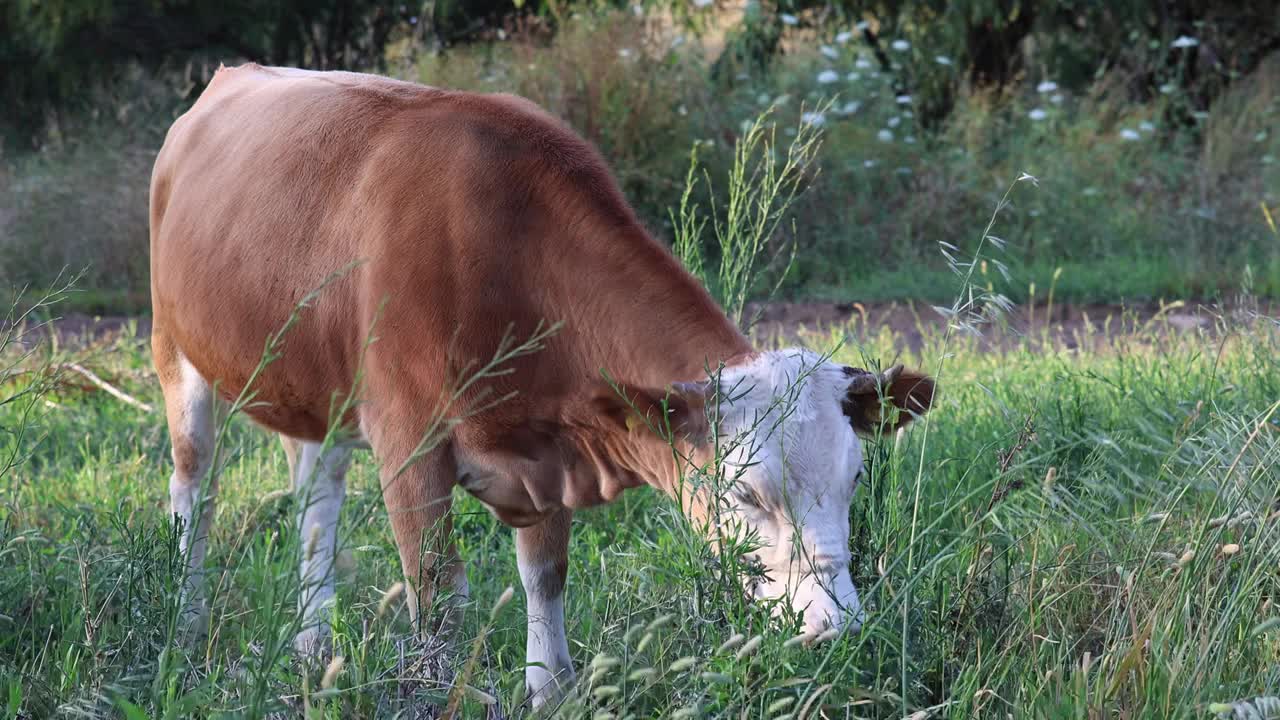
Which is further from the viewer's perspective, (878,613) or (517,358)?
(517,358)

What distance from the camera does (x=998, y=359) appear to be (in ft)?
17.8

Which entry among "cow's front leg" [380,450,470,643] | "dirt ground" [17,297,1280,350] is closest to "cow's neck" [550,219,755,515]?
"cow's front leg" [380,450,470,643]

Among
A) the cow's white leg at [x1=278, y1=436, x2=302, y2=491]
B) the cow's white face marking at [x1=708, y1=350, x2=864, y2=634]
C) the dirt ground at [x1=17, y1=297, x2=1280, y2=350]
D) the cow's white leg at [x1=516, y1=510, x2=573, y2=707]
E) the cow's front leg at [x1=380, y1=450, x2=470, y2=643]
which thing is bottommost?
the dirt ground at [x1=17, y1=297, x2=1280, y2=350]

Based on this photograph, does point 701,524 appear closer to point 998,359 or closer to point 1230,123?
point 998,359

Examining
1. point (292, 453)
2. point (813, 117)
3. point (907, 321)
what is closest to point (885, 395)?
point (292, 453)

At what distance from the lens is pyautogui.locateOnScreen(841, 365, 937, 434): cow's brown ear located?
8.64 feet

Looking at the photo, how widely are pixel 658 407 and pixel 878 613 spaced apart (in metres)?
0.62

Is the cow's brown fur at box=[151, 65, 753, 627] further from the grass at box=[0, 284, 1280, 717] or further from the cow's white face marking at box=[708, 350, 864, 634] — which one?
the grass at box=[0, 284, 1280, 717]

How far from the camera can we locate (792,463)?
2.50 metres

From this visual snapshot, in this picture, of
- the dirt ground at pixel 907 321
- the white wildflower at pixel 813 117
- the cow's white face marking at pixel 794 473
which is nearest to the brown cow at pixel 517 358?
the cow's white face marking at pixel 794 473

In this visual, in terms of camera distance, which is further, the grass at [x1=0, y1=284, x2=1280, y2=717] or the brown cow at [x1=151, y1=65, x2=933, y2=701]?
the brown cow at [x1=151, y1=65, x2=933, y2=701]

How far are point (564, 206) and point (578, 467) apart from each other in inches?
23.0

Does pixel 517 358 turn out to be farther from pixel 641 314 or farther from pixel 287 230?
pixel 287 230

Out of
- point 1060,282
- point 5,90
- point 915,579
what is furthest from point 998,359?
point 5,90
